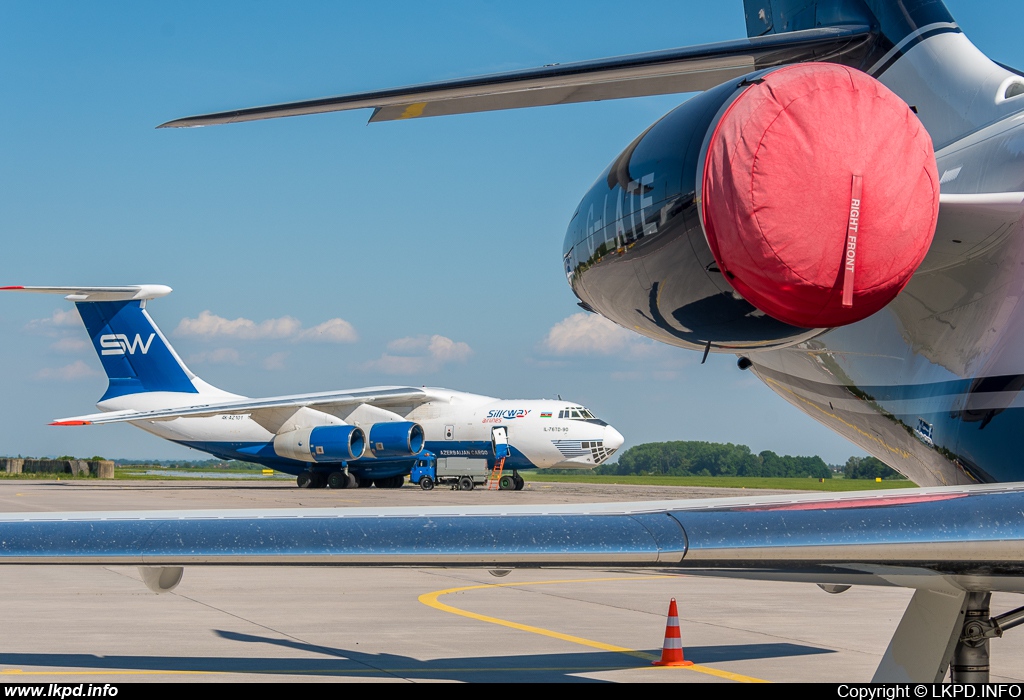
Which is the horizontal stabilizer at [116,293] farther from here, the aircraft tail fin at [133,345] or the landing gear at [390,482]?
the landing gear at [390,482]

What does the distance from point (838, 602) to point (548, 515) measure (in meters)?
8.20

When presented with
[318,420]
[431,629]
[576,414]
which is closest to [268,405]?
[318,420]

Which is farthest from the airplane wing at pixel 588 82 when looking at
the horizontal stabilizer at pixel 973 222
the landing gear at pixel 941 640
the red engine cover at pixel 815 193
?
the landing gear at pixel 941 640

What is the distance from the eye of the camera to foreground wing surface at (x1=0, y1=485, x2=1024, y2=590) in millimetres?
2619

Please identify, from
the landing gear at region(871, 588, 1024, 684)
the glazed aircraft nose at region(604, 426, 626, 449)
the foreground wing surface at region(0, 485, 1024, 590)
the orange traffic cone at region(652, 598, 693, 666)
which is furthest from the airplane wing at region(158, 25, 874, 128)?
the glazed aircraft nose at region(604, 426, 626, 449)

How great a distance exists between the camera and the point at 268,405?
34.1 m

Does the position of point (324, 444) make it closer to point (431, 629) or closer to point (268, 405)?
point (268, 405)

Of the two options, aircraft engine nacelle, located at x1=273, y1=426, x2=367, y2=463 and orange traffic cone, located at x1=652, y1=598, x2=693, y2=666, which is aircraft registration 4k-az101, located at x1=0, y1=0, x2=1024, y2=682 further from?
aircraft engine nacelle, located at x1=273, y1=426, x2=367, y2=463

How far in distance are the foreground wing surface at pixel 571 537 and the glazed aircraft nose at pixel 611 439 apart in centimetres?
3017

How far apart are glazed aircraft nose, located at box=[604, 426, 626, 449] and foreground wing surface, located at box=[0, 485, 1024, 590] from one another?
99.0ft

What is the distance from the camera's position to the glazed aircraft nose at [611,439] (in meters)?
33.0

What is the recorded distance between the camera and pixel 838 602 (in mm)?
10172

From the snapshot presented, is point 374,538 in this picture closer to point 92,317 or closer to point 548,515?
point 548,515

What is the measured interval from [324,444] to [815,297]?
31.2 metres
